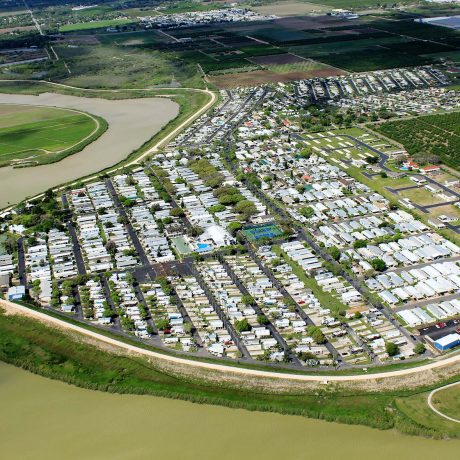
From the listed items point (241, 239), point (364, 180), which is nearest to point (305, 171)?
point (364, 180)

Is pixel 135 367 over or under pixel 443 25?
under

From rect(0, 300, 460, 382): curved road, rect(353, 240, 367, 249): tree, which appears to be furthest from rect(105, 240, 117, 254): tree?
rect(353, 240, 367, 249): tree

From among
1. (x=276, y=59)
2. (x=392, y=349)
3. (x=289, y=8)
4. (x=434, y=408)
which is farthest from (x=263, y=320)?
(x=289, y=8)

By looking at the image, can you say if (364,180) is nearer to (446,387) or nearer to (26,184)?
(446,387)

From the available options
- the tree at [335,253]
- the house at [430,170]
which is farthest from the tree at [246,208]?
the house at [430,170]

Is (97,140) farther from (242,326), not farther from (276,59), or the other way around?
(276,59)

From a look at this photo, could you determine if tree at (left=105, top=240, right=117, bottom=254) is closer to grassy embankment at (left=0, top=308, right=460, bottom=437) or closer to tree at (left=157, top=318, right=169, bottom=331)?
grassy embankment at (left=0, top=308, right=460, bottom=437)
